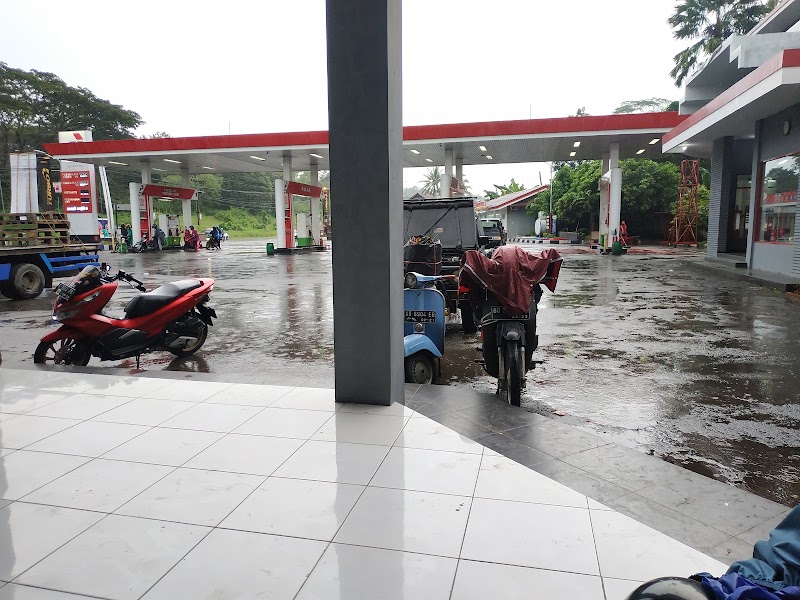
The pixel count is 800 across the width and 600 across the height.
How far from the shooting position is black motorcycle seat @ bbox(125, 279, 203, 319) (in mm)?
5812

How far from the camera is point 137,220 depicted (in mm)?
28109

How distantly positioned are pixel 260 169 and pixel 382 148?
30.4m

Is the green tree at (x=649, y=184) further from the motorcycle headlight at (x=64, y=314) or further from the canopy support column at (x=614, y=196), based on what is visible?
the motorcycle headlight at (x=64, y=314)

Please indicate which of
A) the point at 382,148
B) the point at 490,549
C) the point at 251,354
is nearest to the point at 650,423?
the point at 490,549

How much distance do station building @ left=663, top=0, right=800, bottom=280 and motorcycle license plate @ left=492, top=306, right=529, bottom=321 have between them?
30.5 ft

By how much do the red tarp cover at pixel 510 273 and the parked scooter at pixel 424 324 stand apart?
526 millimetres

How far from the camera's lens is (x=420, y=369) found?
5.11 m

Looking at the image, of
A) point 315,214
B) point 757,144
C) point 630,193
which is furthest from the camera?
point 630,193

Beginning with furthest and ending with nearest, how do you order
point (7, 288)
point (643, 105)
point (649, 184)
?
point (643, 105)
point (649, 184)
point (7, 288)

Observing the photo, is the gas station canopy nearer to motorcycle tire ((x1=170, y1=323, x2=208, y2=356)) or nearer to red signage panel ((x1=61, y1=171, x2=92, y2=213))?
red signage panel ((x1=61, y1=171, x2=92, y2=213))

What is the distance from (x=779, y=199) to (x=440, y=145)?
41.1ft

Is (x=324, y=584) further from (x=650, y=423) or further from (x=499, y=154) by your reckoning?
(x=499, y=154)

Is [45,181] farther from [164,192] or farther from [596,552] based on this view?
[596,552]

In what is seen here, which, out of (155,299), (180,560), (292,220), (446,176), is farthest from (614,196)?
(180,560)
